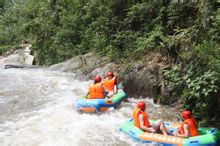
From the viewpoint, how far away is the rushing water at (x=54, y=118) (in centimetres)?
683

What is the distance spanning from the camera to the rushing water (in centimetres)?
683

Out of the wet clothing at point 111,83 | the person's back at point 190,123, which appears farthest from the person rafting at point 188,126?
the wet clothing at point 111,83

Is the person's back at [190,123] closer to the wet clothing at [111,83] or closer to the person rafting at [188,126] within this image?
the person rafting at [188,126]

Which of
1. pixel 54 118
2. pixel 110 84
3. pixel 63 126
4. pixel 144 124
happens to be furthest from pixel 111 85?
pixel 144 124

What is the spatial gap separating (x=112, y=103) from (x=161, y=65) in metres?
1.96

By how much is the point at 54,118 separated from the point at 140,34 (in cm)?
536

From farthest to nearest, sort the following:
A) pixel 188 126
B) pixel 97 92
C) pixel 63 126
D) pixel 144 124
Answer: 1. pixel 97 92
2. pixel 63 126
3. pixel 144 124
4. pixel 188 126

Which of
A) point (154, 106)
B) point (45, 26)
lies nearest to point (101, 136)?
point (154, 106)

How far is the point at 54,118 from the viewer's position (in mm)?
8211

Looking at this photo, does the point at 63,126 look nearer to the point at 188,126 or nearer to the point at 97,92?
the point at 97,92

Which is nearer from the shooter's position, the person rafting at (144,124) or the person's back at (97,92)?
the person rafting at (144,124)

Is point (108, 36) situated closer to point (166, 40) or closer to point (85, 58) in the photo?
point (85, 58)

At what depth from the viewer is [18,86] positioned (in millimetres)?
12344

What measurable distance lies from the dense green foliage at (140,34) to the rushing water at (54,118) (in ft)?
4.43
